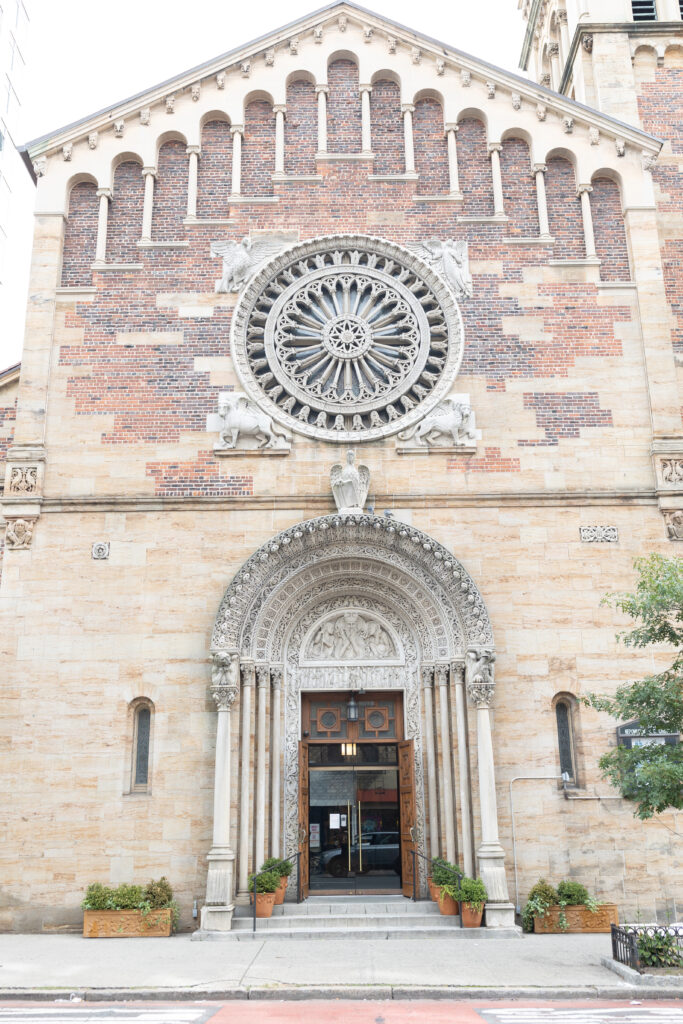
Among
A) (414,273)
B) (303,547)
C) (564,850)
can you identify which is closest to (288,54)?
(414,273)

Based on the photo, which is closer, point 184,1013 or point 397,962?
point 184,1013

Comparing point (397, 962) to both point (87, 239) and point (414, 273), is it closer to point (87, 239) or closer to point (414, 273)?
point (414, 273)

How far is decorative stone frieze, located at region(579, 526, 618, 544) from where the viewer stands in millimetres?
16734

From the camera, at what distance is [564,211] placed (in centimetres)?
1878

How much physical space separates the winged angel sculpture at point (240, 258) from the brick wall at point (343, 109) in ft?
8.35

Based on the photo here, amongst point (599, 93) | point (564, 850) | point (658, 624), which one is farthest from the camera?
point (599, 93)

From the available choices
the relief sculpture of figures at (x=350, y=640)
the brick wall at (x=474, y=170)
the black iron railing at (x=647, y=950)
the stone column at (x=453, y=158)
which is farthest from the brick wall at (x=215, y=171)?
the black iron railing at (x=647, y=950)

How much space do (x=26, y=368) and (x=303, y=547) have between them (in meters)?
6.11

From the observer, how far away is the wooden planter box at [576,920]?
47.7 feet

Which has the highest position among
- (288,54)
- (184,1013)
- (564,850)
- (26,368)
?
(288,54)

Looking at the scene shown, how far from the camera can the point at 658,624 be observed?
13.0 m

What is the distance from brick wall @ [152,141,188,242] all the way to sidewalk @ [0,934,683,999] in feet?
40.9

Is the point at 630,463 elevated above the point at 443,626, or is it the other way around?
the point at 630,463

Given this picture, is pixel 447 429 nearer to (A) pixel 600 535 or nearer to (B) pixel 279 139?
(A) pixel 600 535
